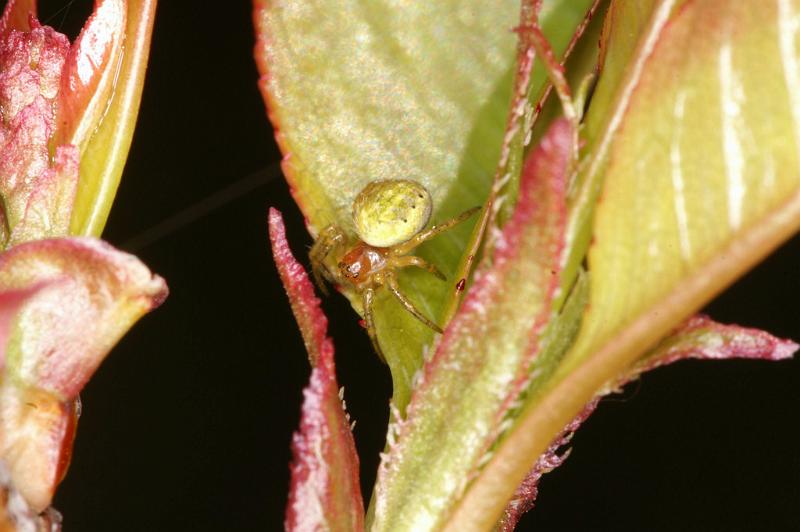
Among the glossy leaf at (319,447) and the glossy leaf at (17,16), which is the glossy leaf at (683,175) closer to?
the glossy leaf at (319,447)

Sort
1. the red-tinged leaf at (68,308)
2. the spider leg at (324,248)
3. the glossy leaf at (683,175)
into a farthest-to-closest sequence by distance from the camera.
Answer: the spider leg at (324,248)
the red-tinged leaf at (68,308)
the glossy leaf at (683,175)

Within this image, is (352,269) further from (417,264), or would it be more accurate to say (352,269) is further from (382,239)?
(417,264)

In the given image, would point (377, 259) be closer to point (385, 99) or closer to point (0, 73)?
point (385, 99)

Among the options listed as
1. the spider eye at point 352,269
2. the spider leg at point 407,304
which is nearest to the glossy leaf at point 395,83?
the spider leg at point 407,304

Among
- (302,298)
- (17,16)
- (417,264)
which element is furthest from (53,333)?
(417,264)

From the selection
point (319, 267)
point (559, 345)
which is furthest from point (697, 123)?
point (319, 267)
